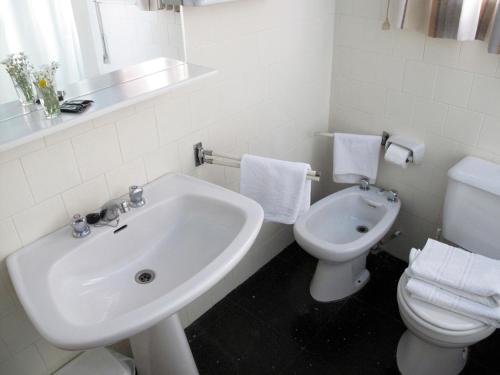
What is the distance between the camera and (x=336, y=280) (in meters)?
2.08

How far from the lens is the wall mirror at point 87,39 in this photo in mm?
1118

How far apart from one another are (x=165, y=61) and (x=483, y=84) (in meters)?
1.26

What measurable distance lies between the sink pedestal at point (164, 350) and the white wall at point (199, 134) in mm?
291

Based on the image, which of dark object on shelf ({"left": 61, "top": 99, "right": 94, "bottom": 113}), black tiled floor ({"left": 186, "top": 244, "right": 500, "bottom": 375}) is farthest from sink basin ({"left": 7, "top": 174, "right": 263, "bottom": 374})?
black tiled floor ({"left": 186, "top": 244, "right": 500, "bottom": 375})

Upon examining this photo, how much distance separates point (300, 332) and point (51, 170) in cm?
131

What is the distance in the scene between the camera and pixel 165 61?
4.78ft

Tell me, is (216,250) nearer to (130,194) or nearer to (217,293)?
(130,194)

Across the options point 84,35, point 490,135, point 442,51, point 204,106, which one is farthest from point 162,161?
point 490,135

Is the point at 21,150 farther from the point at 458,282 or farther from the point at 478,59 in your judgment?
the point at 478,59

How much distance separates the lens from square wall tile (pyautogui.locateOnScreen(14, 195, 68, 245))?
124 cm

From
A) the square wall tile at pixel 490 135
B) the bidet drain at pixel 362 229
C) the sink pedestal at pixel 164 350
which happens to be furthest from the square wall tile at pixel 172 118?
the square wall tile at pixel 490 135

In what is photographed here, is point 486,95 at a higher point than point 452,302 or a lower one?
higher

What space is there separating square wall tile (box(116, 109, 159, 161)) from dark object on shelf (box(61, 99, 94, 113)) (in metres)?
0.18

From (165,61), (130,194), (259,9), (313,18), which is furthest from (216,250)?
(313,18)
